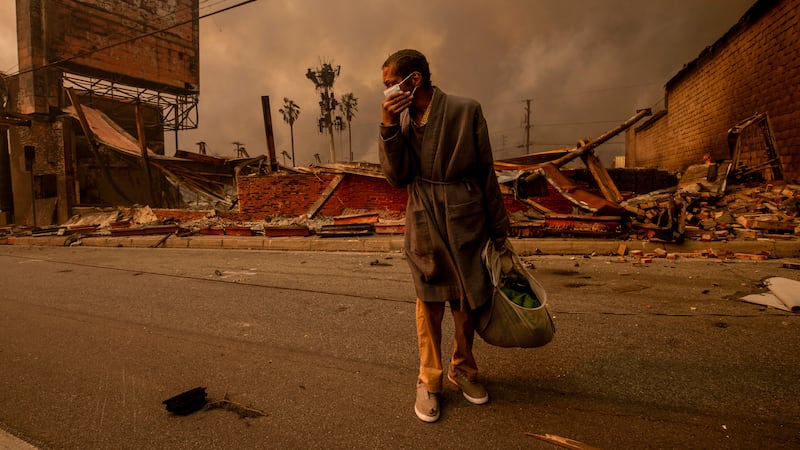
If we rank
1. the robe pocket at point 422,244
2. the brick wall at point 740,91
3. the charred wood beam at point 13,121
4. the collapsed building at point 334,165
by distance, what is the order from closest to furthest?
the robe pocket at point 422,244 < the collapsed building at point 334,165 < the brick wall at point 740,91 < the charred wood beam at point 13,121

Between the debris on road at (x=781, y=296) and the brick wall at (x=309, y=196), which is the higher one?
the brick wall at (x=309, y=196)

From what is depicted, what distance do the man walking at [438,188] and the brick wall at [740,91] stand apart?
36.3ft

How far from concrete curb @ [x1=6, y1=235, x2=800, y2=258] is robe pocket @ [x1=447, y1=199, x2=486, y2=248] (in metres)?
5.17

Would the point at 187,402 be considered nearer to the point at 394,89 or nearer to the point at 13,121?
the point at 394,89

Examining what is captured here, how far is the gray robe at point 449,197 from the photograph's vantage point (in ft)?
5.92

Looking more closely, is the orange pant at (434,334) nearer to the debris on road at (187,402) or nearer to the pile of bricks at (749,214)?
the debris on road at (187,402)

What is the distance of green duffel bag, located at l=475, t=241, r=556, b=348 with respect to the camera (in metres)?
1.74

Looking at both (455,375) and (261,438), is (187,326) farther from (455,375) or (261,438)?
(455,375)

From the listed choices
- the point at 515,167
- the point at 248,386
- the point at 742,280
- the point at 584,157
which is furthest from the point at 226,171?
the point at 742,280

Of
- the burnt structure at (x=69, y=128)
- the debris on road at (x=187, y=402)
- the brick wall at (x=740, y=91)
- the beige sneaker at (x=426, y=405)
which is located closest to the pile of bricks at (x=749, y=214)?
the brick wall at (x=740, y=91)

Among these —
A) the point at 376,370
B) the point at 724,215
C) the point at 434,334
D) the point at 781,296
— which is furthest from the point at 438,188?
the point at 724,215

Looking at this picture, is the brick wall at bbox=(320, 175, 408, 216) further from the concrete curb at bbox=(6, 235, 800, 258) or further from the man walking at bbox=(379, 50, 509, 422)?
the man walking at bbox=(379, 50, 509, 422)

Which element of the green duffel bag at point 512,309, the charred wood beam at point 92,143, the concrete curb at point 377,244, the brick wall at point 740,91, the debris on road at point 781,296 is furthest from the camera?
the charred wood beam at point 92,143

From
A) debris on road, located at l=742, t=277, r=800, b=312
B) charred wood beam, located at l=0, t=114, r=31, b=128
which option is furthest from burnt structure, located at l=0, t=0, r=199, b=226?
debris on road, located at l=742, t=277, r=800, b=312
